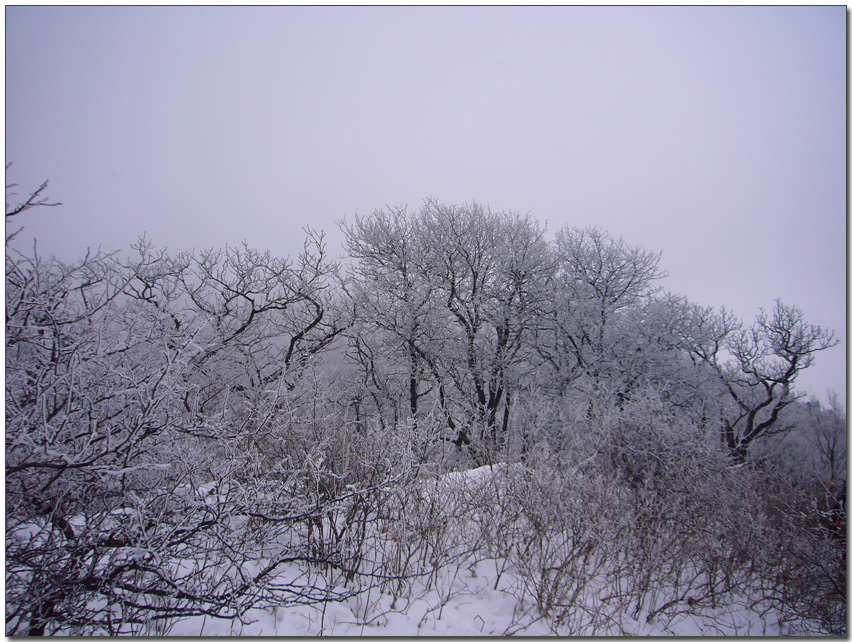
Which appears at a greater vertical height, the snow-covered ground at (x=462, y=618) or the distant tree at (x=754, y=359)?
the distant tree at (x=754, y=359)

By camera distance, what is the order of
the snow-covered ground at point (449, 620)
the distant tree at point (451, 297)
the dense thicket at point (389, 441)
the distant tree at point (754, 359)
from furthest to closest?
the distant tree at point (451, 297) < the distant tree at point (754, 359) < the snow-covered ground at point (449, 620) < the dense thicket at point (389, 441)

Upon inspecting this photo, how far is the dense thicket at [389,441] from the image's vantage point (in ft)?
8.39

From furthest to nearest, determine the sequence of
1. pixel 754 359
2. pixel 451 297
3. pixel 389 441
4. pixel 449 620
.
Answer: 1. pixel 451 297
2. pixel 754 359
3. pixel 389 441
4. pixel 449 620

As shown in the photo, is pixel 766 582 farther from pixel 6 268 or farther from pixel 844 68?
pixel 6 268

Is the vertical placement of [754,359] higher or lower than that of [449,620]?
higher

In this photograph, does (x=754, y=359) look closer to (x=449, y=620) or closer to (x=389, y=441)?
(x=389, y=441)

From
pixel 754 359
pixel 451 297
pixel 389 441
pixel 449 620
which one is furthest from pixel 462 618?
pixel 754 359

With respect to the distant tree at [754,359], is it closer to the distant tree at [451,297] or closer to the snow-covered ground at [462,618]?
the distant tree at [451,297]

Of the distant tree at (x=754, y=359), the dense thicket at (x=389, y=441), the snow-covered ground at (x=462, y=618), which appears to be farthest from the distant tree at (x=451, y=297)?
the snow-covered ground at (x=462, y=618)

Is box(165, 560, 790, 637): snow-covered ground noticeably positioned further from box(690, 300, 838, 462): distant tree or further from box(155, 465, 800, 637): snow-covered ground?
box(690, 300, 838, 462): distant tree

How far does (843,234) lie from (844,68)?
1.65 m

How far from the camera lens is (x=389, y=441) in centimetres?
466

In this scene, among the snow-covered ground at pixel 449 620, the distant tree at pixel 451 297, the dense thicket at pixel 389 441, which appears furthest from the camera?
the distant tree at pixel 451 297

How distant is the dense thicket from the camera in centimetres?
256
